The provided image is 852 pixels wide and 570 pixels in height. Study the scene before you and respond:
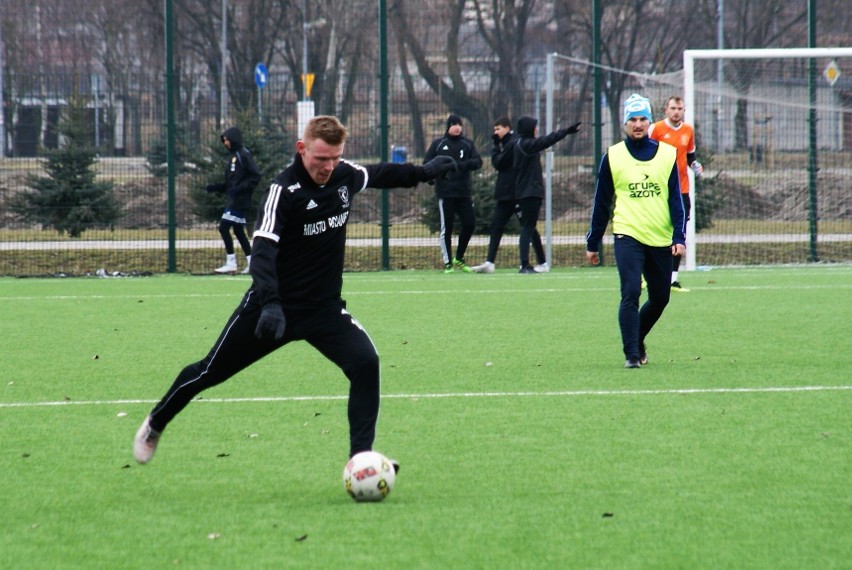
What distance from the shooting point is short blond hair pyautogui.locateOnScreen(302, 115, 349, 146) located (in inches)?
223

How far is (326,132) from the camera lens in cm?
566

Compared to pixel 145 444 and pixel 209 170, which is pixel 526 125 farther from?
pixel 145 444

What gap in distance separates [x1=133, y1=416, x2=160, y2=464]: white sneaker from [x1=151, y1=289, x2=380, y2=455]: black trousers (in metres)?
0.03

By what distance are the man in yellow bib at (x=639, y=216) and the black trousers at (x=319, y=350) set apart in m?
3.70

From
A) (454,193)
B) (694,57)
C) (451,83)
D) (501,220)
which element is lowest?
(501,220)

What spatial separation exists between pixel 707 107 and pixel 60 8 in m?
10.6

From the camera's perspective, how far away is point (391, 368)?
9492mm

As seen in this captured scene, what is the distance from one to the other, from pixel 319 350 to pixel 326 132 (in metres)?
1.01

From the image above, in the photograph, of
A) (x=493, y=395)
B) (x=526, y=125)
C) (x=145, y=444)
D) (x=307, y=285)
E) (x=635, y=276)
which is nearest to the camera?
(x=307, y=285)

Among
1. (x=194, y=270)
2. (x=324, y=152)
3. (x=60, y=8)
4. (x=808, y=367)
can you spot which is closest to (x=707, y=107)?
(x=194, y=270)

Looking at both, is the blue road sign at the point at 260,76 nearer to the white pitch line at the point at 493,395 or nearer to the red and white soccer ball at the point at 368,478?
the white pitch line at the point at 493,395

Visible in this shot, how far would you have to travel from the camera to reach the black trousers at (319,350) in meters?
5.78

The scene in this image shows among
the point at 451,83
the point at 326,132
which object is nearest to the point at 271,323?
the point at 326,132

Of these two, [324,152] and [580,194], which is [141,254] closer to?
[580,194]
